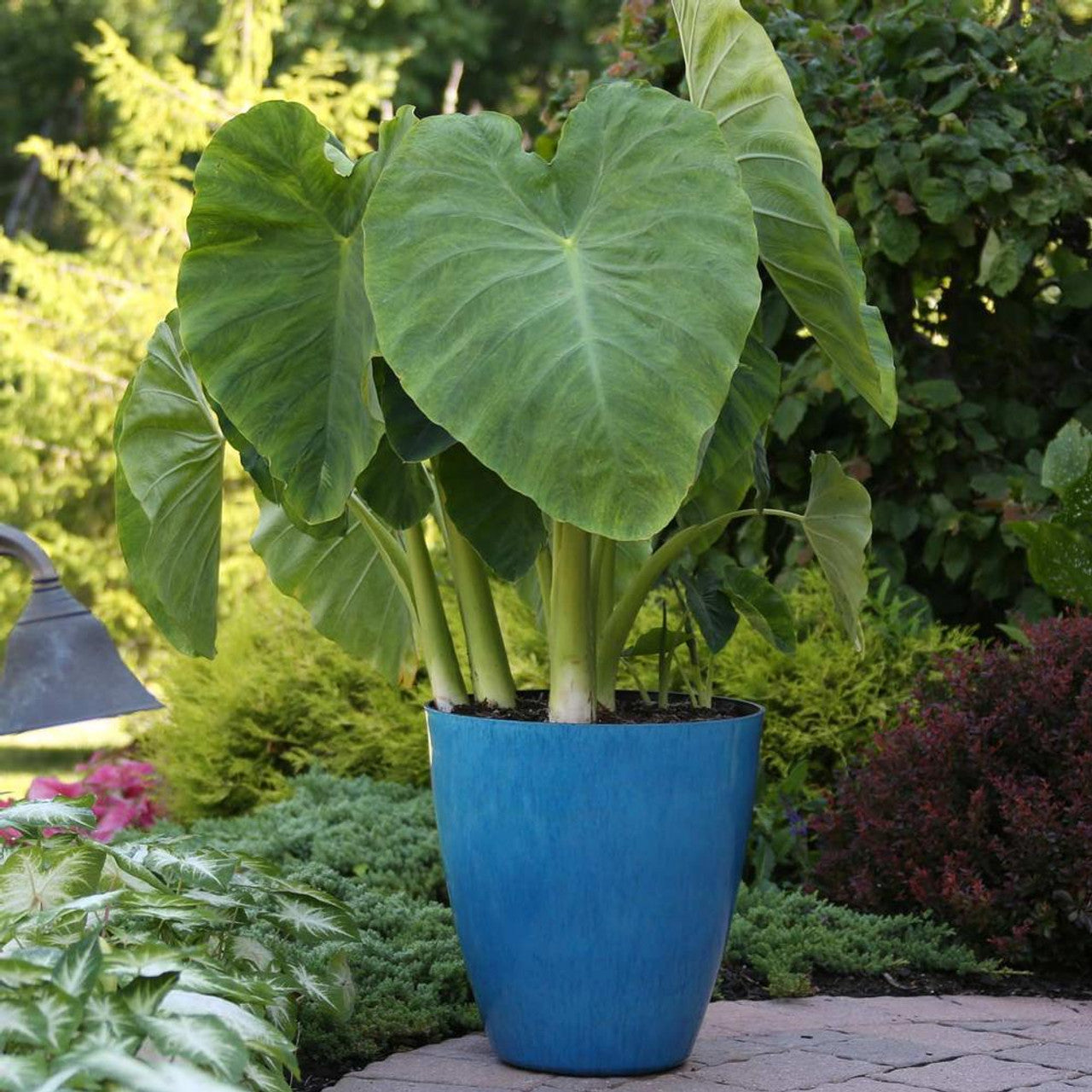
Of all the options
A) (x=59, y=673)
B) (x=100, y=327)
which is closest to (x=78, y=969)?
(x=59, y=673)

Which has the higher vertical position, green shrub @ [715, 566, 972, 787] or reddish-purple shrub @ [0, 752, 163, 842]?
green shrub @ [715, 566, 972, 787]

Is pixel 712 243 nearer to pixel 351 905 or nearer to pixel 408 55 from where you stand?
pixel 351 905

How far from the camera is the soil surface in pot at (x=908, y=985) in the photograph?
2.86m

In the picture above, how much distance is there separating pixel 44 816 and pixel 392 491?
0.73 metres

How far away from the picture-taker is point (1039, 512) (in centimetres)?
389

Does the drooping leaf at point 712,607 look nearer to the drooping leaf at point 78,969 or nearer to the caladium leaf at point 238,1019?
the caladium leaf at point 238,1019

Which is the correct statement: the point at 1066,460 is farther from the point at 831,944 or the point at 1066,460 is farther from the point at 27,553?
the point at 27,553

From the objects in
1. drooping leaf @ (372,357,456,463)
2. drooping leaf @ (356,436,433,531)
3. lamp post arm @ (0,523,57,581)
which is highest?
drooping leaf @ (372,357,456,463)

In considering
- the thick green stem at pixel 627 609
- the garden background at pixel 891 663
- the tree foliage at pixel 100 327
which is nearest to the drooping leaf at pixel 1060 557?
the garden background at pixel 891 663

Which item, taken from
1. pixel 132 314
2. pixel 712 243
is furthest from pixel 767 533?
pixel 132 314

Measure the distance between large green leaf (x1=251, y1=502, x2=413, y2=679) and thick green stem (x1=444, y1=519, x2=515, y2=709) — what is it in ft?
1.44

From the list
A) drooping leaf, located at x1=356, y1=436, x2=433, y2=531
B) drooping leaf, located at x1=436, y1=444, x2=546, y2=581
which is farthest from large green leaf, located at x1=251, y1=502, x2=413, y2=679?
drooping leaf, located at x1=436, y1=444, x2=546, y2=581

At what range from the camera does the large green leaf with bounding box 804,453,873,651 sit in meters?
2.51

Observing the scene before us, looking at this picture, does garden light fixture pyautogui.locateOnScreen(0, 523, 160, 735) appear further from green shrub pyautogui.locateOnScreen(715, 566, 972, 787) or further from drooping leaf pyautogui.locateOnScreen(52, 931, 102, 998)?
green shrub pyautogui.locateOnScreen(715, 566, 972, 787)
